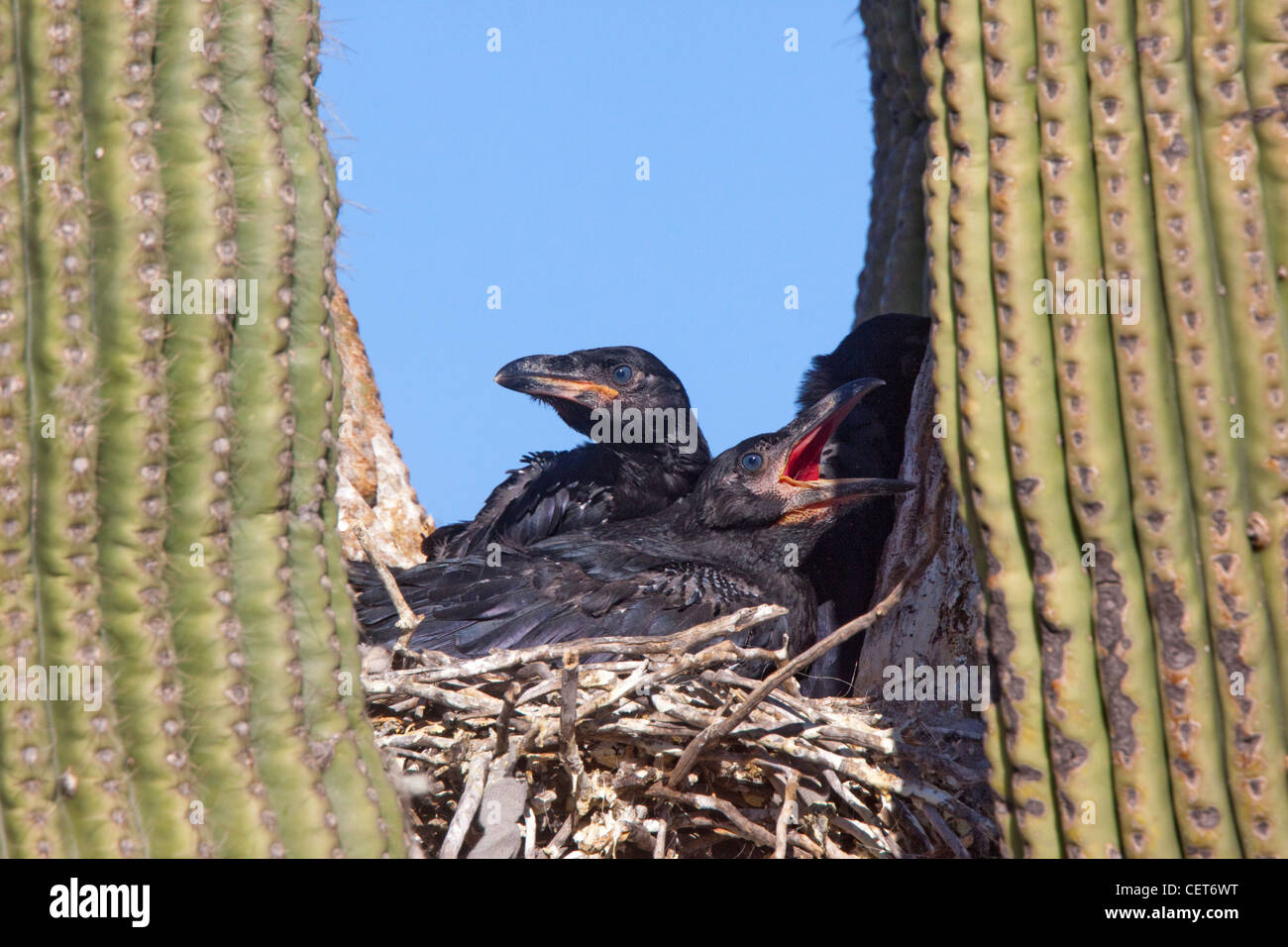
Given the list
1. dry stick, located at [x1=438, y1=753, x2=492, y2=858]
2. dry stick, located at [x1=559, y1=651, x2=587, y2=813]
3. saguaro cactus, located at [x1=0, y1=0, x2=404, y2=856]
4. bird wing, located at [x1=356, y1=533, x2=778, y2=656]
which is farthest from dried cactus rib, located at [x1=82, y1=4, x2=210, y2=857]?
bird wing, located at [x1=356, y1=533, x2=778, y2=656]

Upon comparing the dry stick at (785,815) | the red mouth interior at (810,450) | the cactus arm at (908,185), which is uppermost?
the cactus arm at (908,185)

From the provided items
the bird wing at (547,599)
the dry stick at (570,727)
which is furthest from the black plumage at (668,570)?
the dry stick at (570,727)

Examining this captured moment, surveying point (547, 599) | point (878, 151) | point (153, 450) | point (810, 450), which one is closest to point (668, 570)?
point (547, 599)

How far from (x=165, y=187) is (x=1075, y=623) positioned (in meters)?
1.80

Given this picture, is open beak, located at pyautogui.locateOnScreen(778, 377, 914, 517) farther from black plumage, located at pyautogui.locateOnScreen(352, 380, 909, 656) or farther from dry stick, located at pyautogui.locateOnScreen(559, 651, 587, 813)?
dry stick, located at pyautogui.locateOnScreen(559, 651, 587, 813)

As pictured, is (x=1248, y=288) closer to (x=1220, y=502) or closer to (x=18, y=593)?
(x=1220, y=502)

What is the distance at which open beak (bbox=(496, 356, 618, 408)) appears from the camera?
6.47 meters

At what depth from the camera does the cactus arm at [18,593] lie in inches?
88.9

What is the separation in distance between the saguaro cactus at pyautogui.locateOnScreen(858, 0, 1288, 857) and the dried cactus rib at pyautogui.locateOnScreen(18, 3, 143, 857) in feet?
5.04

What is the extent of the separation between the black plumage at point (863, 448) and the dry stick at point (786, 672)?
2082mm

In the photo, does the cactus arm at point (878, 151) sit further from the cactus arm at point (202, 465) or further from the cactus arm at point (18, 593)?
the cactus arm at point (18, 593)
